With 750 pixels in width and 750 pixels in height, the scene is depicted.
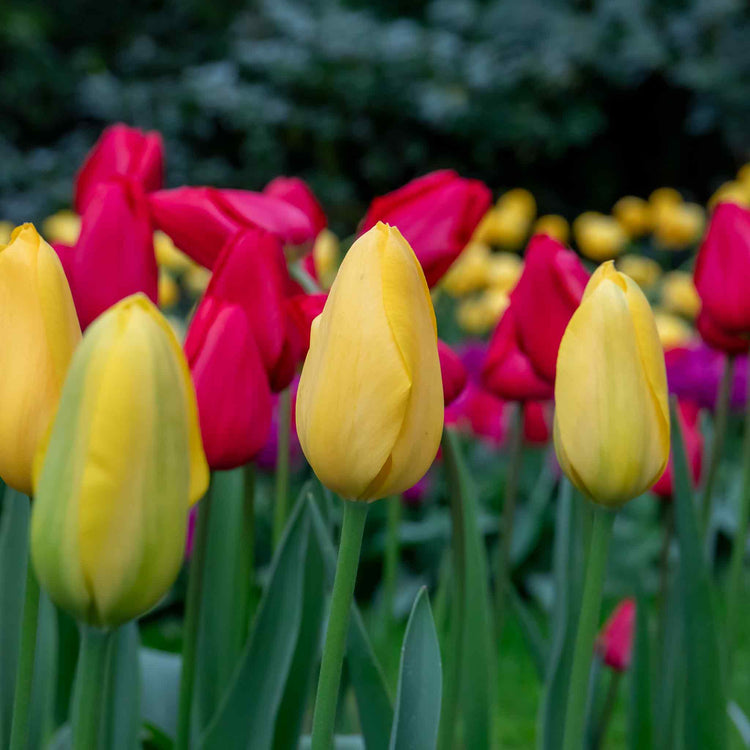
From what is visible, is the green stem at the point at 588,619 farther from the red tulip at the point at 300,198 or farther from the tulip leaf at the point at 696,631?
the red tulip at the point at 300,198

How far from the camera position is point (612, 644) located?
987 millimetres

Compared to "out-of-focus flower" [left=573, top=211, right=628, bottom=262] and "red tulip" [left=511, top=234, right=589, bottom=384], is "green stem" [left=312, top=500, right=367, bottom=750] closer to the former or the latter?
"red tulip" [left=511, top=234, right=589, bottom=384]

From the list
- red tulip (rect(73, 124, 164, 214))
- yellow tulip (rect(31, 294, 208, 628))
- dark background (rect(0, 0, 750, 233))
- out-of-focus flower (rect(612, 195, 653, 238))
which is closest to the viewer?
yellow tulip (rect(31, 294, 208, 628))

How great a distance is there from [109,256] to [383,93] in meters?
4.26

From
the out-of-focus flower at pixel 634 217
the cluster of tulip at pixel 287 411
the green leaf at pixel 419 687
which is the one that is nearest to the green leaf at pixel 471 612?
the cluster of tulip at pixel 287 411

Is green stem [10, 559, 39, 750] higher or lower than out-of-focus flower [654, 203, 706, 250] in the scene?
lower

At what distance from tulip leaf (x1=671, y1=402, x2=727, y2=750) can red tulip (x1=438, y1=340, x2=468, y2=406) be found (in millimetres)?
130

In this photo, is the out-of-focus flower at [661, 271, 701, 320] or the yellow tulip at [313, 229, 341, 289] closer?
the yellow tulip at [313, 229, 341, 289]

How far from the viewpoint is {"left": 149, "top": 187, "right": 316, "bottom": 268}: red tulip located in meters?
0.59

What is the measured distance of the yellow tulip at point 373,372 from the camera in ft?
1.32

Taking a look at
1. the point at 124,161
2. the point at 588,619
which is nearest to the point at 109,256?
the point at 124,161

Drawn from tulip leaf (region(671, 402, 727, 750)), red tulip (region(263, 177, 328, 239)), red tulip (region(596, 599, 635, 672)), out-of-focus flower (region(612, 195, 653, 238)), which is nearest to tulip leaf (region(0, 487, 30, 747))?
red tulip (region(263, 177, 328, 239))

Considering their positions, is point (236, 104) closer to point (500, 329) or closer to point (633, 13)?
point (633, 13)

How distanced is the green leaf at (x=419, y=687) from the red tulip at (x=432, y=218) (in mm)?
230
